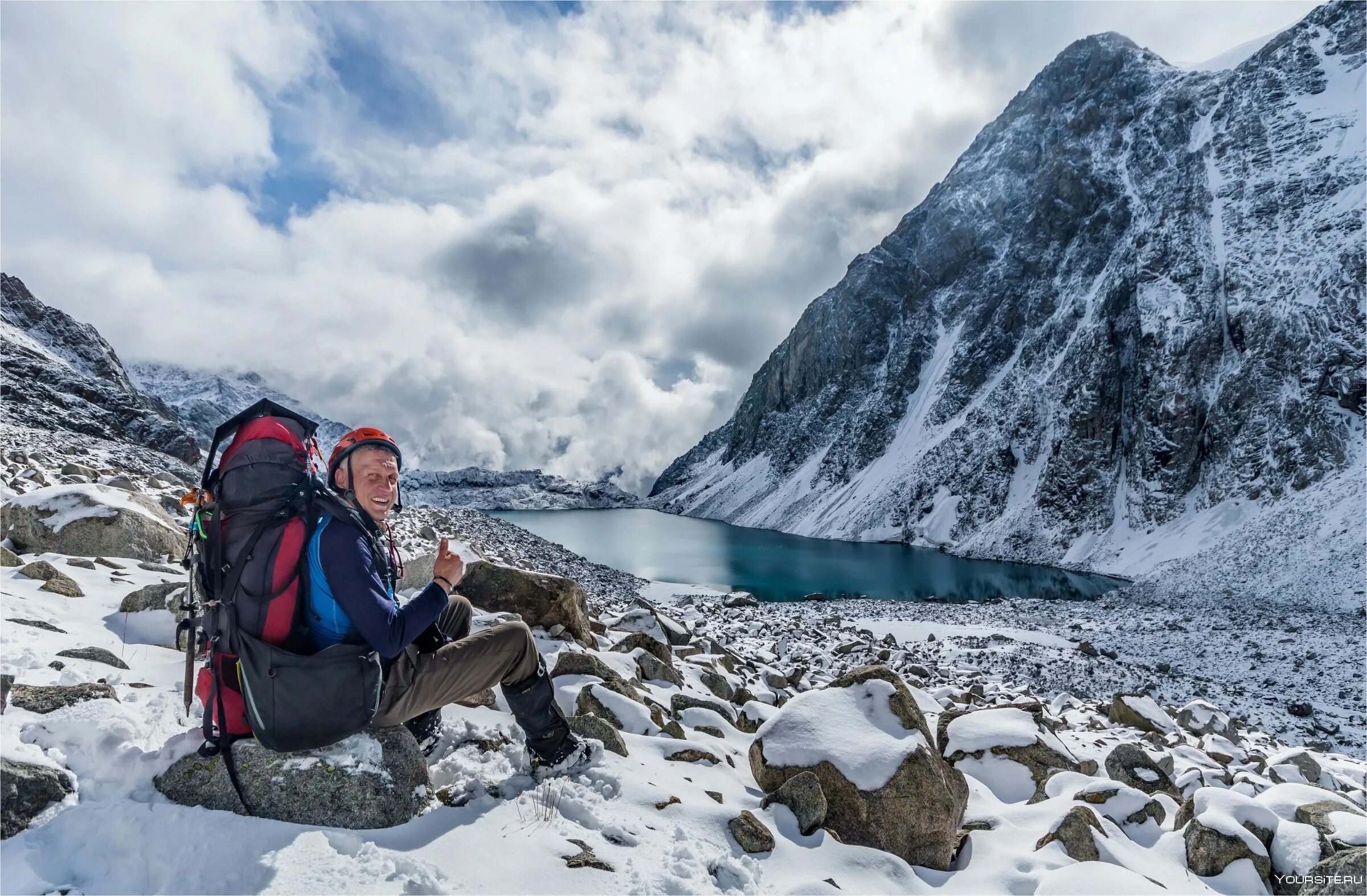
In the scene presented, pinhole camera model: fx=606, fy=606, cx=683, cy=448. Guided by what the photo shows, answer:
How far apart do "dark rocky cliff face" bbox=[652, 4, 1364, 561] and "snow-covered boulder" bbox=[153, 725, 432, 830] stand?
2420 inches

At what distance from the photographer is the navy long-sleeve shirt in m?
3.69

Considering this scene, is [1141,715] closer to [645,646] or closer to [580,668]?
[645,646]

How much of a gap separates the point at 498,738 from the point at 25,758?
2.89 meters

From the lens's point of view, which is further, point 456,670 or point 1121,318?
point 1121,318

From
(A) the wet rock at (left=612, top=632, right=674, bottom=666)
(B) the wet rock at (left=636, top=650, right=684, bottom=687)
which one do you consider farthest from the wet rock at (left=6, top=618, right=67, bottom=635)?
(A) the wet rock at (left=612, top=632, right=674, bottom=666)

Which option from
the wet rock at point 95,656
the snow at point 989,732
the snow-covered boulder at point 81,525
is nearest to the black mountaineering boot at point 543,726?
the wet rock at point 95,656

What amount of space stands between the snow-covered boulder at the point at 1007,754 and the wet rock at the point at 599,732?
15.7 ft

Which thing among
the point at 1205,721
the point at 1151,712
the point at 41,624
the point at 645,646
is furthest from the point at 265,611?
the point at 1205,721

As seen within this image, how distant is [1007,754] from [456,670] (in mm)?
7284

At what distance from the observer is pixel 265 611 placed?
361 centimetres

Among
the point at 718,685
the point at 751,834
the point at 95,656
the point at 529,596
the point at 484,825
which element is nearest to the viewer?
the point at 484,825

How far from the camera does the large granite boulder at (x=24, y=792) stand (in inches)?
115

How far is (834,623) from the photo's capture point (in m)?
27.0

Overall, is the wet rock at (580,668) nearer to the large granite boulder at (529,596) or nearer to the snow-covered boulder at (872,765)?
the snow-covered boulder at (872,765)
